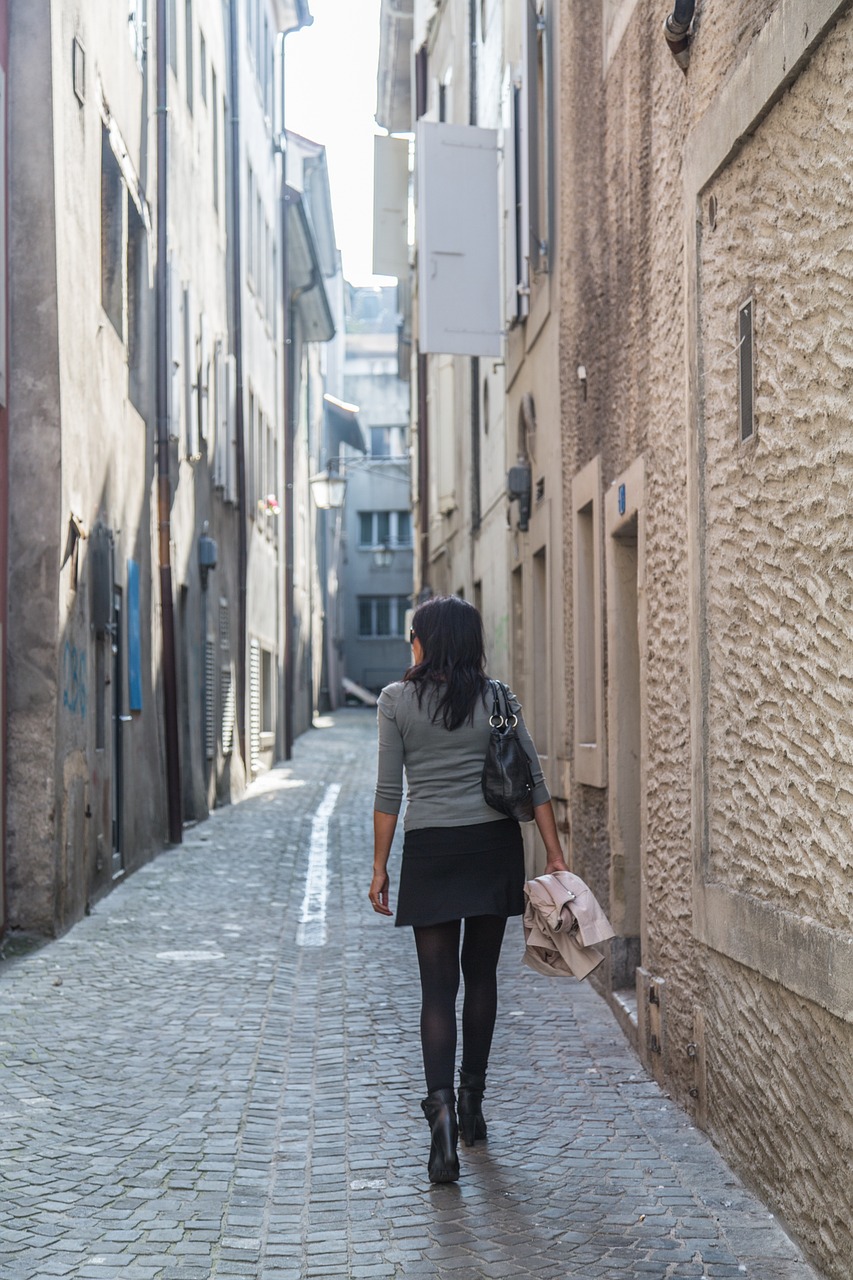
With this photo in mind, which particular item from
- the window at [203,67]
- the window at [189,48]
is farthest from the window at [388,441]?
the window at [189,48]

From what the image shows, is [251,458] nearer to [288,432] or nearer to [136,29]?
[288,432]

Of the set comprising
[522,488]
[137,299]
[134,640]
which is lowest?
[134,640]

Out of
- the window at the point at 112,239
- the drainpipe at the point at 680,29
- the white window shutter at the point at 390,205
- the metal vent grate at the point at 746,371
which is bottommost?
the metal vent grate at the point at 746,371

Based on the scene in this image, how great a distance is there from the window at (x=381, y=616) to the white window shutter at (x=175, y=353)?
35.9m

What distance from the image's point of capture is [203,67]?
18562 mm

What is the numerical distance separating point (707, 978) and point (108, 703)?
7139 mm

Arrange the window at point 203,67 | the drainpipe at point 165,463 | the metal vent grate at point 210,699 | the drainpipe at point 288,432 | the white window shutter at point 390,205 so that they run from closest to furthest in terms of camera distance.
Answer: the drainpipe at point 165,463 < the metal vent grate at point 210,699 < the window at point 203,67 < the drainpipe at point 288,432 < the white window shutter at point 390,205

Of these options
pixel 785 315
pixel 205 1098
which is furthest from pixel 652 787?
pixel 785 315

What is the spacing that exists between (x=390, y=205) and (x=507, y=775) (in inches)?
994

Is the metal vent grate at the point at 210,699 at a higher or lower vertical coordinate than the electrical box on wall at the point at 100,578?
lower

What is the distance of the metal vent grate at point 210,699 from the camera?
1791 cm

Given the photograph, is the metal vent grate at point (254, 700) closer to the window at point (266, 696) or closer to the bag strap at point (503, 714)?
the window at point (266, 696)

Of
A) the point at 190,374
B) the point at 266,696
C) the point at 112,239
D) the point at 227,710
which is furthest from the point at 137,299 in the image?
the point at 266,696

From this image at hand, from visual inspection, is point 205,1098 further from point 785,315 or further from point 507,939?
point 507,939
